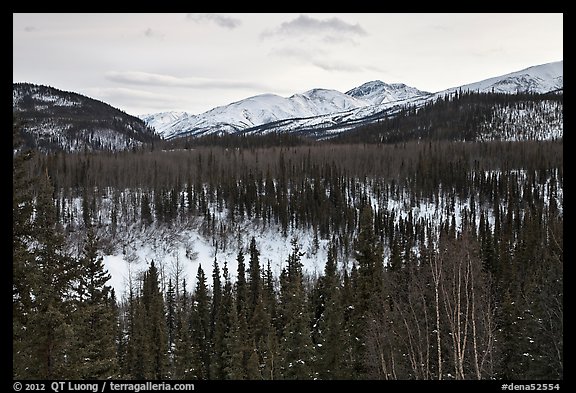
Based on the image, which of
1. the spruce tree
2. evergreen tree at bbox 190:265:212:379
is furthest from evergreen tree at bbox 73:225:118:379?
evergreen tree at bbox 190:265:212:379

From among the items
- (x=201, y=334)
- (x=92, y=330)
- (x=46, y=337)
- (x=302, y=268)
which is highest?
(x=46, y=337)

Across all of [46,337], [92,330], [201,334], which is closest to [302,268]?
[201,334]

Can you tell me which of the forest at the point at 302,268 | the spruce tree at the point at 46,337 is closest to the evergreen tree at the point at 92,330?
the forest at the point at 302,268

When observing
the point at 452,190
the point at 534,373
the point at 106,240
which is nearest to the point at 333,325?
the point at 534,373

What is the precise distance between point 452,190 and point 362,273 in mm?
99346

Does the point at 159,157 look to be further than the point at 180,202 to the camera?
Yes

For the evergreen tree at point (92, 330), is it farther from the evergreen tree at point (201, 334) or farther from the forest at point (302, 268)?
the evergreen tree at point (201, 334)

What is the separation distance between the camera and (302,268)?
8931 centimetres

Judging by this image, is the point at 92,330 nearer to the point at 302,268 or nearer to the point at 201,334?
the point at 201,334

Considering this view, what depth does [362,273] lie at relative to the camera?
2875 cm

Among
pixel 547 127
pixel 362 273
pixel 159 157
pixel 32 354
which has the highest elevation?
pixel 547 127

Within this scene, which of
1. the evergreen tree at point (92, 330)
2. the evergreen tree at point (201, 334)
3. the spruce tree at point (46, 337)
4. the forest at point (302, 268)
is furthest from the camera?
the evergreen tree at point (201, 334)

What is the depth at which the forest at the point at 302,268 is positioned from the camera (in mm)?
14656
